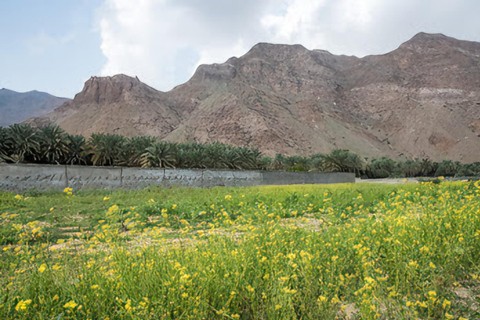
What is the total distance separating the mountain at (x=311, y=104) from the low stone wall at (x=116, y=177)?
33.4m

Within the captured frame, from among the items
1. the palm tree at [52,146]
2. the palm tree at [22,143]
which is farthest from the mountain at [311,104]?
the palm tree at [22,143]

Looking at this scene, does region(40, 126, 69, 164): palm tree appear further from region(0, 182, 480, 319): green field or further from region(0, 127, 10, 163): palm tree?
region(0, 182, 480, 319): green field

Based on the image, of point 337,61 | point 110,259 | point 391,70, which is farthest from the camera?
point 337,61

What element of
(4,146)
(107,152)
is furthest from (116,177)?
(4,146)

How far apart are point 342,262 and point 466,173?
50.0 meters

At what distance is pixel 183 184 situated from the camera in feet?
63.8

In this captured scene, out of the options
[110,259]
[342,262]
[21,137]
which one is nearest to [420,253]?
[342,262]

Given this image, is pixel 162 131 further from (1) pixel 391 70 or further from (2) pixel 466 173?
(1) pixel 391 70

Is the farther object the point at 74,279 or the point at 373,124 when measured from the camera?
the point at 373,124

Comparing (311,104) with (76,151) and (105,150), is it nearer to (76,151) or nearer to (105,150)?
(105,150)

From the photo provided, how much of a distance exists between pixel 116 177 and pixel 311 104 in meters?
58.1

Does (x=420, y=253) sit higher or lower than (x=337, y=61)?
lower

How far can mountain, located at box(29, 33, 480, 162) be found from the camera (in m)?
62.1

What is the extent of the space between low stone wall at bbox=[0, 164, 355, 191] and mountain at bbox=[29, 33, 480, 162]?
33.4 m
